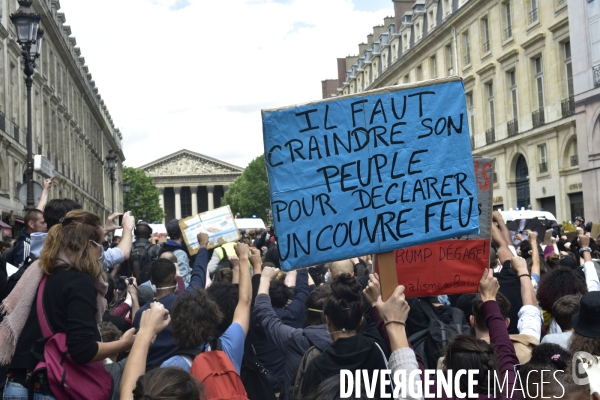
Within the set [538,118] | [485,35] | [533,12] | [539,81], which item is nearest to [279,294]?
[538,118]

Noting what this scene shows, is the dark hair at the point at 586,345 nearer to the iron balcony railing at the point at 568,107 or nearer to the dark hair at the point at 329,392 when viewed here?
the dark hair at the point at 329,392

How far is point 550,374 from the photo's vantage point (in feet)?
8.93

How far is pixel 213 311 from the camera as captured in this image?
3549 millimetres

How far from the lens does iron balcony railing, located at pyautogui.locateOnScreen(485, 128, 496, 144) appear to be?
3262 cm

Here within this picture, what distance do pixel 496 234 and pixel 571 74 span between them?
2256 cm

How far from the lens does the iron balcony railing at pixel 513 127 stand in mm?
30359

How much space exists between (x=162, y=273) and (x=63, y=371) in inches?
76.4

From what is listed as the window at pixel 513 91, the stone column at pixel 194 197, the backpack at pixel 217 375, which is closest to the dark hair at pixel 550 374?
the backpack at pixel 217 375

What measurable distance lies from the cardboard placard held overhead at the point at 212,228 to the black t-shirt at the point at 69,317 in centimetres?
694

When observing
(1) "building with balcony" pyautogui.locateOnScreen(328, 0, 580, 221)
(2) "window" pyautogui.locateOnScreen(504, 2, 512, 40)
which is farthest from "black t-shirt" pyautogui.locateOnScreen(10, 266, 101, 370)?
(2) "window" pyautogui.locateOnScreen(504, 2, 512, 40)

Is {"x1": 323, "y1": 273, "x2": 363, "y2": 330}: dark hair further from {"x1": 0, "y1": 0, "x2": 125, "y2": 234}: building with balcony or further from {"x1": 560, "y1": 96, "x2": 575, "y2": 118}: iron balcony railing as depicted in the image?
{"x1": 560, "y1": 96, "x2": 575, "y2": 118}: iron balcony railing

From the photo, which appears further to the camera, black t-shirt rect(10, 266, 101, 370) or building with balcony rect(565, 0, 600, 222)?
building with balcony rect(565, 0, 600, 222)

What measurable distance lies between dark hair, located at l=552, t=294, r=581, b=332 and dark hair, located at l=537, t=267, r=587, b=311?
0.52 metres

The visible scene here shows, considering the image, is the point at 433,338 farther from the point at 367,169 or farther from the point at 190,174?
the point at 190,174
